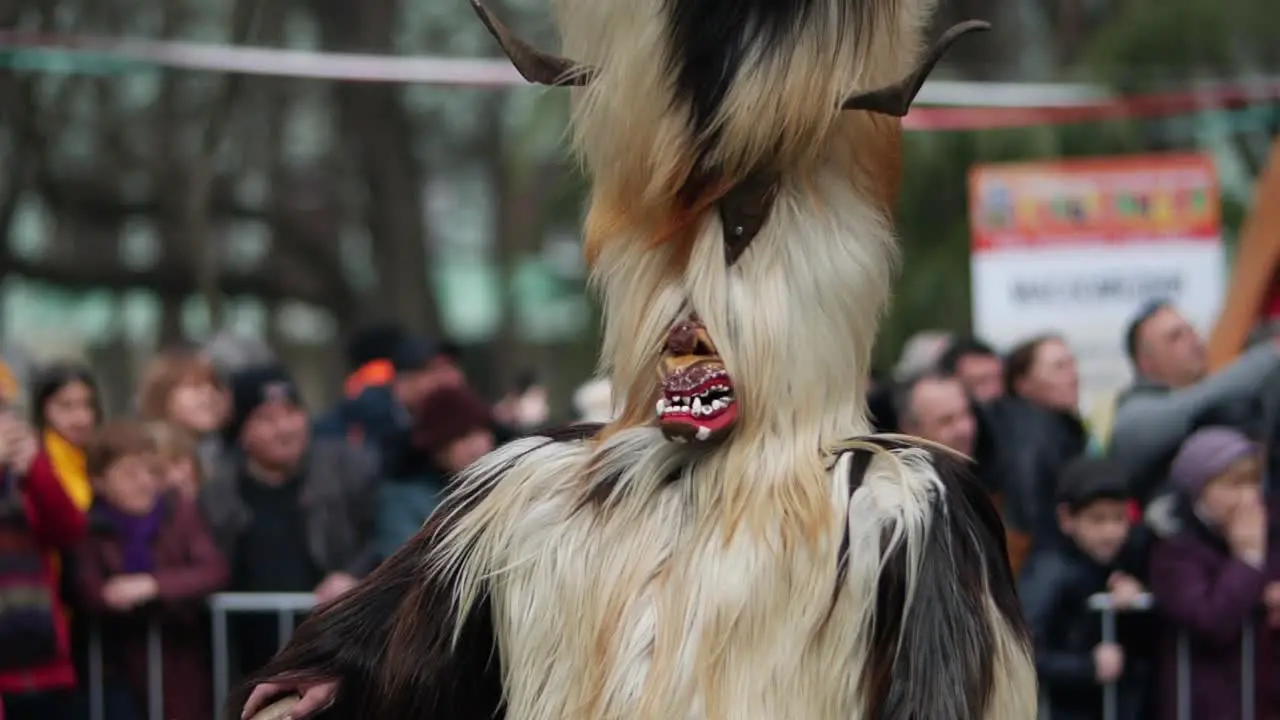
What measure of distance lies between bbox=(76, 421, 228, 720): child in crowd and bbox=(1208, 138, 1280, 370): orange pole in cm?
383

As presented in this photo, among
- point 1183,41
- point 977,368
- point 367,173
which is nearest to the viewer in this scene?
A: point 977,368

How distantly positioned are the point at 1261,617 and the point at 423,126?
10.4 metres

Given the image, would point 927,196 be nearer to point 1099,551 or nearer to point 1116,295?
point 1116,295

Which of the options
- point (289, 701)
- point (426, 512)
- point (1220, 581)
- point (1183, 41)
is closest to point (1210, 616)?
point (1220, 581)

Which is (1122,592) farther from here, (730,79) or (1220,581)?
(730,79)

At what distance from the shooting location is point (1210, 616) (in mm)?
5727

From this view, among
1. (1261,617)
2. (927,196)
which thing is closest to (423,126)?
(927,196)

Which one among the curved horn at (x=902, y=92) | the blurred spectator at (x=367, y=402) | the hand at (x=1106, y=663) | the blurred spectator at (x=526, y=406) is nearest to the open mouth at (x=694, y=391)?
the curved horn at (x=902, y=92)

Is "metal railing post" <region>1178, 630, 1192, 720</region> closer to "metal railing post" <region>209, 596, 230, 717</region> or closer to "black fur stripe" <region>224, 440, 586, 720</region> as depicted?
"metal railing post" <region>209, 596, 230, 717</region>

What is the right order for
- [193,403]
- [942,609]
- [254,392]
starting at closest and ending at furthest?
[942,609]
[254,392]
[193,403]

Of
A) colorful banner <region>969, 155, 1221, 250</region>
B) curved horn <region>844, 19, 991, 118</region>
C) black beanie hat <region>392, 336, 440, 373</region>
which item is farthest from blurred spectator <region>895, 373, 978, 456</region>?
colorful banner <region>969, 155, 1221, 250</region>

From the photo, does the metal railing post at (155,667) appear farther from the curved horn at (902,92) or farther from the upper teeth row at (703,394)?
the curved horn at (902,92)

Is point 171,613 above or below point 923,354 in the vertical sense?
below

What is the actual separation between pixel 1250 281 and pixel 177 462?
158 inches
